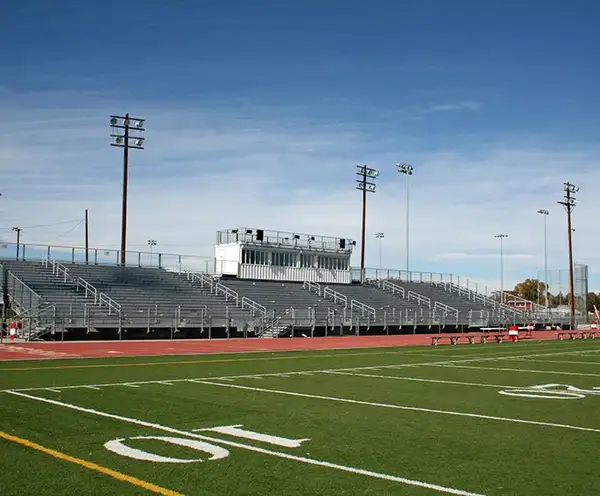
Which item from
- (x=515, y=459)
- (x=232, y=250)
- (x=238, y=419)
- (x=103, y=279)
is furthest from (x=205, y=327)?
(x=515, y=459)

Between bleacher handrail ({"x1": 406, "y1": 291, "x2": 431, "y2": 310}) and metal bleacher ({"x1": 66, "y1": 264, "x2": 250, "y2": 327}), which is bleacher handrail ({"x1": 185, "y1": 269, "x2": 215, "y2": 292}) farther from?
bleacher handrail ({"x1": 406, "y1": 291, "x2": 431, "y2": 310})

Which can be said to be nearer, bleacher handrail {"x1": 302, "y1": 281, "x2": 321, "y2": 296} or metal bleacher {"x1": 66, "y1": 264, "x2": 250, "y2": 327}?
metal bleacher {"x1": 66, "y1": 264, "x2": 250, "y2": 327}

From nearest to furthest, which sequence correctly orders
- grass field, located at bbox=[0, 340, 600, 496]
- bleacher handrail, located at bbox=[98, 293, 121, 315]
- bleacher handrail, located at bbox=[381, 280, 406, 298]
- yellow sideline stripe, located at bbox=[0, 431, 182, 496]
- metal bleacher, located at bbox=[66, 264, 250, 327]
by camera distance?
yellow sideline stripe, located at bbox=[0, 431, 182, 496] → grass field, located at bbox=[0, 340, 600, 496] → bleacher handrail, located at bbox=[98, 293, 121, 315] → metal bleacher, located at bbox=[66, 264, 250, 327] → bleacher handrail, located at bbox=[381, 280, 406, 298]

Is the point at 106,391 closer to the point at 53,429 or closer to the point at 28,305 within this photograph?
the point at 53,429

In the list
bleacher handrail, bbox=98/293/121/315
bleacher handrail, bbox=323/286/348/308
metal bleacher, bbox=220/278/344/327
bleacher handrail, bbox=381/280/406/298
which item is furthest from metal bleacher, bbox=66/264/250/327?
bleacher handrail, bbox=381/280/406/298

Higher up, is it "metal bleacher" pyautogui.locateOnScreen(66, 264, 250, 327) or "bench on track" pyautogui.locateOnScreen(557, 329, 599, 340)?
"metal bleacher" pyautogui.locateOnScreen(66, 264, 250, 327)

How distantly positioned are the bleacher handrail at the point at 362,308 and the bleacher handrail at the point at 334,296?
54 centimetres

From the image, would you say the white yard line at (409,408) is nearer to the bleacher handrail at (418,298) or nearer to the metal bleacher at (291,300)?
the metal bleacher at (291,300)

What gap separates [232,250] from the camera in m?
52.9

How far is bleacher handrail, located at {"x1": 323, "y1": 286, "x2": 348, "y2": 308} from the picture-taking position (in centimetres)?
5016

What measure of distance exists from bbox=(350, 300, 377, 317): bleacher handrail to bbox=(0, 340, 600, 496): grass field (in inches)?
1164

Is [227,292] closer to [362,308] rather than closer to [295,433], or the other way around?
[362,308]

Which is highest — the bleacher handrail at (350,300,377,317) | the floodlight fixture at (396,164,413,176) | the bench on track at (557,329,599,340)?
the floodlight fixture at (396,164,413,176)

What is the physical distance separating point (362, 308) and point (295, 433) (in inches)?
1556
